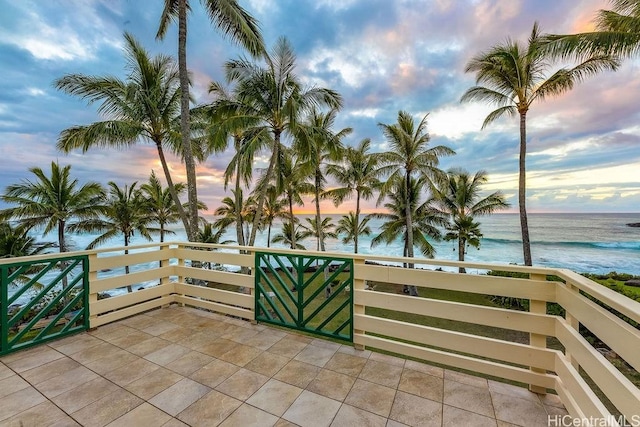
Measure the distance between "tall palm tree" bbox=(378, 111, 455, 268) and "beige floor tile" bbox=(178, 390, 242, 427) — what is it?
11023mm

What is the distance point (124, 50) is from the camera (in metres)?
6.72

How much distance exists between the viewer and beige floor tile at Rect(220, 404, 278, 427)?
1661 mm

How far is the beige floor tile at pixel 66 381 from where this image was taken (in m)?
1.96

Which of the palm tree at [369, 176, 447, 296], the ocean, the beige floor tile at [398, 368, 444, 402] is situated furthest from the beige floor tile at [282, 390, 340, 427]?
the ocean

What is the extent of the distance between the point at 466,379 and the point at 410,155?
1071 centimetres

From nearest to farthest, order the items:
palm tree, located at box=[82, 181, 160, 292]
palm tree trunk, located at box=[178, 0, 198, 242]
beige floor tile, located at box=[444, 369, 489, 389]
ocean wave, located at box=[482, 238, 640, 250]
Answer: beige floor tile, located at box=[444, 369, 489, 389]
palm tree trunk, located at box=[178, 0, 198, 242]
palm tree, located at box=[82, 181, 160, 292]
ocean wave, located at box=[482, 238, 640, 250]

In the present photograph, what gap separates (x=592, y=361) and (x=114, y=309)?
4.51 metres

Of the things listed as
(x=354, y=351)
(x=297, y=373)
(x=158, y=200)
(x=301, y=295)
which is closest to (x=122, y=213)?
(x=158, y=200)

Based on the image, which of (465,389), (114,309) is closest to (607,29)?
(465,389)

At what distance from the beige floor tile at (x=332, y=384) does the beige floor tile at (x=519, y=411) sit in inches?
40.8

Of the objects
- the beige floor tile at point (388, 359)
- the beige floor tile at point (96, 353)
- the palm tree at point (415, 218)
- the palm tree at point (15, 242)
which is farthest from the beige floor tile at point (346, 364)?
the palm tree at point (15, 242)

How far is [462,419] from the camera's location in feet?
5.57

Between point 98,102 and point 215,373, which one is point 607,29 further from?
point 98,102

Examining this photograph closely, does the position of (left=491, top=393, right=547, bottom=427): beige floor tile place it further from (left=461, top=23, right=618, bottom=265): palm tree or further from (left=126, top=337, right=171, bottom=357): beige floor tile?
(left=461, top=23, right=618, bottom=265): palm tree
